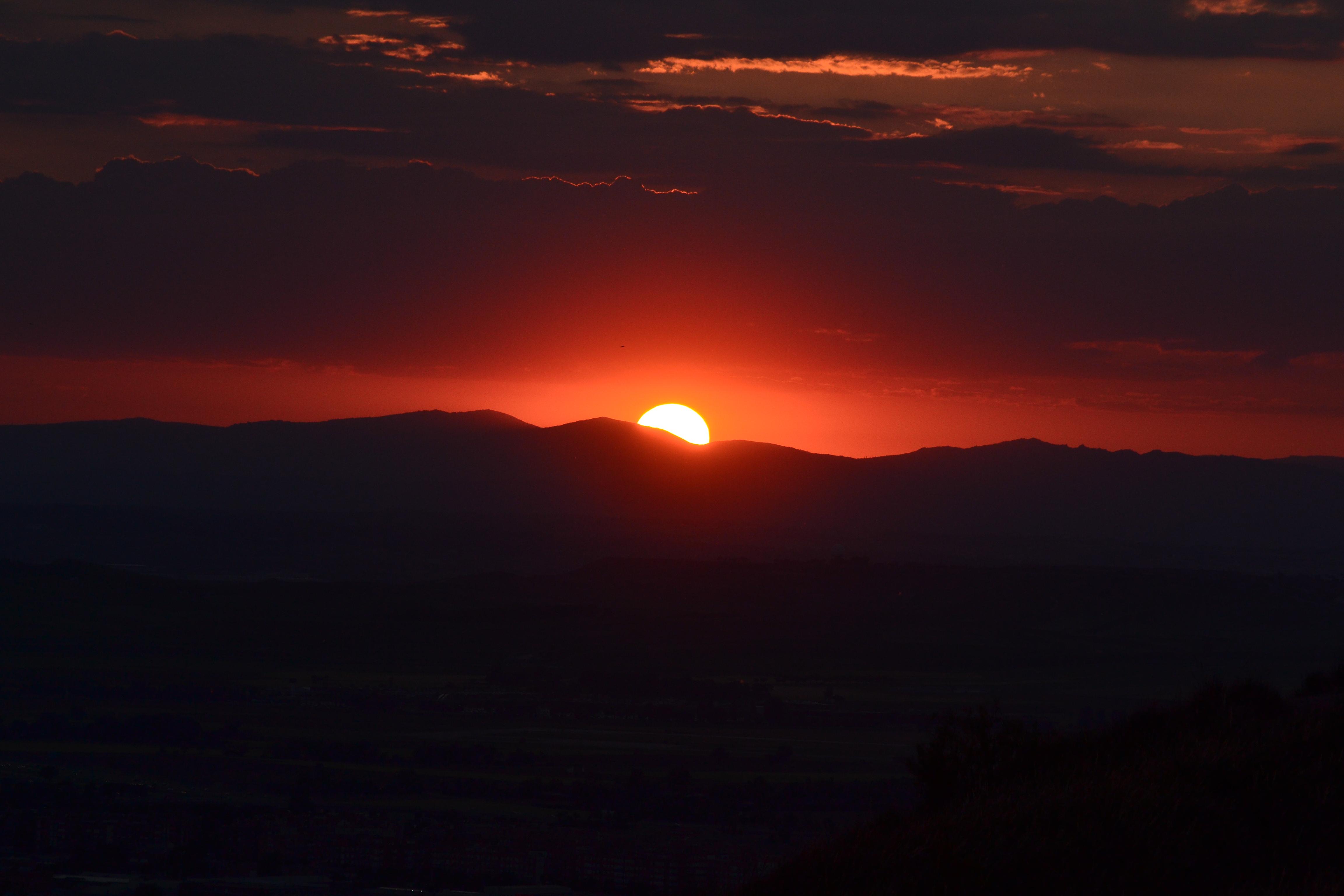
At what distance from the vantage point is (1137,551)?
194 m

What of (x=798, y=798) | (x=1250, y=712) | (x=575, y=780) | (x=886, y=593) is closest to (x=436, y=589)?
(x=886, y=593)

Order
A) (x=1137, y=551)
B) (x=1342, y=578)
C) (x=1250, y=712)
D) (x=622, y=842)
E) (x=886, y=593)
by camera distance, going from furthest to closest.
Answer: (x=1137, y=551) < (x=1342, y=578) < (x=886, y=593) < (x=622, y=842) < (x=1250, y=712)

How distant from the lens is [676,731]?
237 ft

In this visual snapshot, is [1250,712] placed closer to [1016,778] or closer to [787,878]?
[1016,778]

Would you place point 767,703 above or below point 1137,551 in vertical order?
below

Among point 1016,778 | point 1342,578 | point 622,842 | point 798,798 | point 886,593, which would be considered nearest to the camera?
point 1016,778

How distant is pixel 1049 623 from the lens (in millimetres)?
111062

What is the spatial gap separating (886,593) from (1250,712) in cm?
10473

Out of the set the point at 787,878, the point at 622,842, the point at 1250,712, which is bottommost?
the point at 622,842

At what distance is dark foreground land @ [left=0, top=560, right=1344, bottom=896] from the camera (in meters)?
11.5

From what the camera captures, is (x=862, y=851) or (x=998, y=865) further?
(x=862, y=851)

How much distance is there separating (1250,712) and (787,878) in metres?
7.44

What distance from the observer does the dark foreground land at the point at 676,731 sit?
37.7ft

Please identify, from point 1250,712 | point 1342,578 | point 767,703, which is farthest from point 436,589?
point 1250,712
